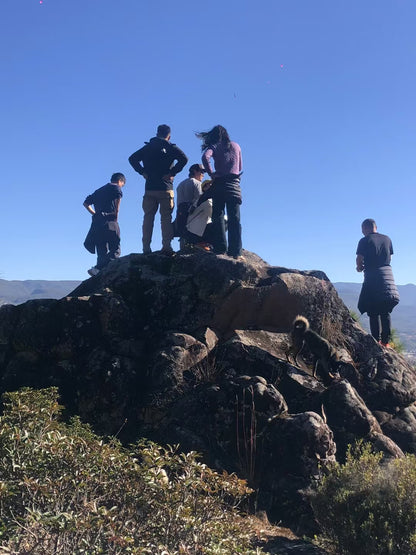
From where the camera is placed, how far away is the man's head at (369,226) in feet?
39.0

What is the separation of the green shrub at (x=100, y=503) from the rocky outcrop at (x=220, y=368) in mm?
2699

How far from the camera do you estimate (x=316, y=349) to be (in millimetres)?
8961

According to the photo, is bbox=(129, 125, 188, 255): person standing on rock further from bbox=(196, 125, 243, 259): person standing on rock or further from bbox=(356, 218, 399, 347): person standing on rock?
→ bbox=(356, 218, 399, 347): person standing on rock

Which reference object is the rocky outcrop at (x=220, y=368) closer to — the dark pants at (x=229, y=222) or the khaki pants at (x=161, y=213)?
the dark pants at (x=229, y=222)

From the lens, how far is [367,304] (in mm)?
11719

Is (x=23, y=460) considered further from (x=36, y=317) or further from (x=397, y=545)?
(x=36, y=317)

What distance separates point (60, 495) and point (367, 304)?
29.8 feet

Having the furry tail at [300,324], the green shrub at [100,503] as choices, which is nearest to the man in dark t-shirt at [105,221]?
the furry tail at [300,324]

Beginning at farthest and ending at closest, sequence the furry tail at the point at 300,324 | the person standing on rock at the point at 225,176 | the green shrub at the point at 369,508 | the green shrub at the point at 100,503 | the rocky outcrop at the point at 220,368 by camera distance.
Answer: the person standing on rock at the point at 225,176 → the furry tail at the point at 300,324 → the rocky outcrop at the point at 220,368 → the green shrub at the point at 369,508 → the green shrub at the point at 100,503

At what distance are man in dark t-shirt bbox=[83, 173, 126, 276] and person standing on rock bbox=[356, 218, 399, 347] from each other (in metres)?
6.58

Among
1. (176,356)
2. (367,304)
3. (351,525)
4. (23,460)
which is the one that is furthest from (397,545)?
(367,304)

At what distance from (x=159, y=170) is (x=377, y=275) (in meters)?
5.72

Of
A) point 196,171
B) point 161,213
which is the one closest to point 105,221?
point 161,213

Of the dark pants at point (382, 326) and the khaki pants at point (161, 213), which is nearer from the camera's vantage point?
the khaki pants at point (161, 213)
